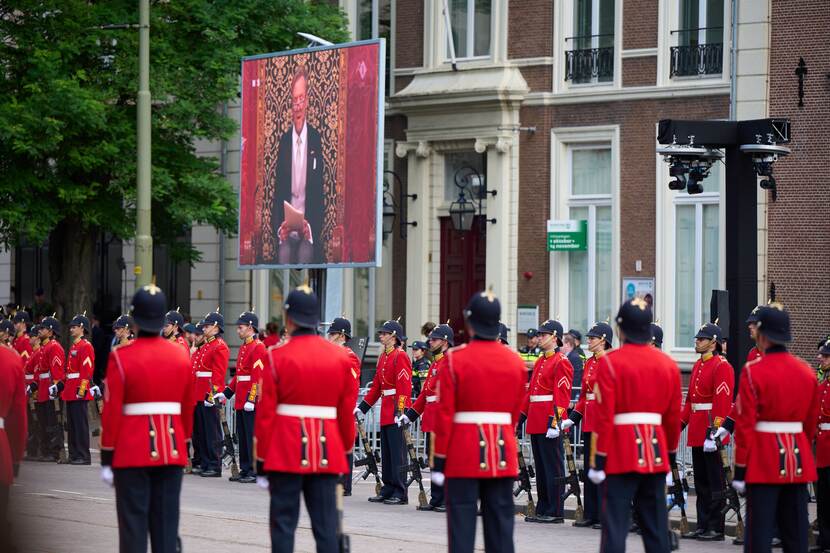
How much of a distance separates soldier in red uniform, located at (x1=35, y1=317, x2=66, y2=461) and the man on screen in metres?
3.71

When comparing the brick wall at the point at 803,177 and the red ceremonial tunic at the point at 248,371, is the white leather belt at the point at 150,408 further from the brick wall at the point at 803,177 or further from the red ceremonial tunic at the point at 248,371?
the brick wall at the point at 803,177

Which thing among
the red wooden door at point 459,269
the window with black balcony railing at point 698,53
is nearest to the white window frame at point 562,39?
the window with black balcony railing at point 698,53

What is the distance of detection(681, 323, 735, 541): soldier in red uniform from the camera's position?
643 inches

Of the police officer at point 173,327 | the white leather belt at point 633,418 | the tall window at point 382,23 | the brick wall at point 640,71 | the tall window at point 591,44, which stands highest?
the tall window at point 382,23

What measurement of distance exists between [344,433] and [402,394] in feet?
23.6

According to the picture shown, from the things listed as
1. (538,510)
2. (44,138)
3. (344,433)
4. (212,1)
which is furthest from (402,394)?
(212,1)

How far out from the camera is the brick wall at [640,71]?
28984 millimetres

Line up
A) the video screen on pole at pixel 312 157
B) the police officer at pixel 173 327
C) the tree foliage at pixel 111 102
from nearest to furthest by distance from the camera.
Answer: the police officer at pixel 173 327
the video screen on pole at pixel 312 157
the tree foliage at pixel 111 102

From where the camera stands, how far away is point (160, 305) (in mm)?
12281

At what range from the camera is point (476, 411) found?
1199 cm

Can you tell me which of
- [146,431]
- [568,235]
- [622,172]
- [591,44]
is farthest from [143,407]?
[591,44]

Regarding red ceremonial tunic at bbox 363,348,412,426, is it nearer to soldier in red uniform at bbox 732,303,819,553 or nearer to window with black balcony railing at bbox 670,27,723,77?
soldier in red uniform at bbox 732,303,819,553

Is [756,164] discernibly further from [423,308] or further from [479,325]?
[423,308]

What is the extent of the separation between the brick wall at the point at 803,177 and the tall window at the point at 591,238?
3420mm
